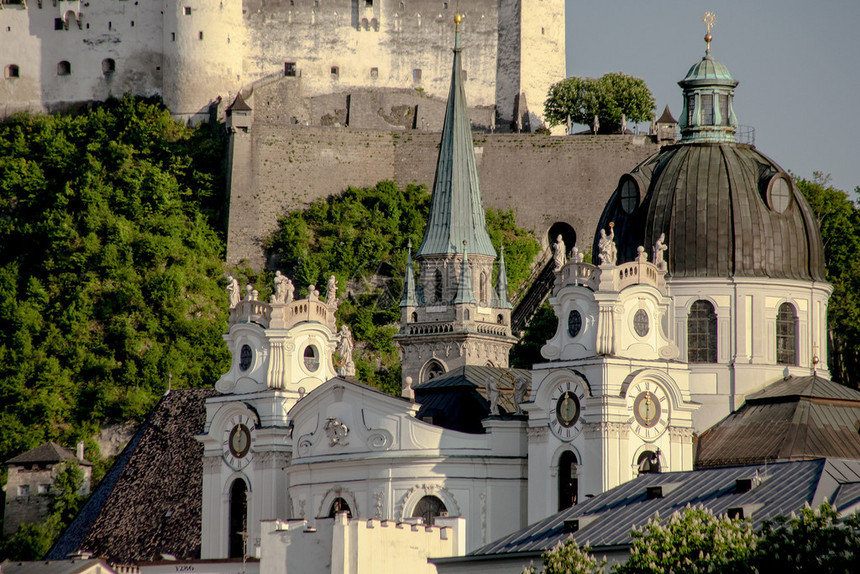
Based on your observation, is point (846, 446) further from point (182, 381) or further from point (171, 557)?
point (182, 381)

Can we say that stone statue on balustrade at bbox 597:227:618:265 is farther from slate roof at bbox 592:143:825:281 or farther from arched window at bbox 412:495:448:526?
arched window at bbox 412:495:448:526

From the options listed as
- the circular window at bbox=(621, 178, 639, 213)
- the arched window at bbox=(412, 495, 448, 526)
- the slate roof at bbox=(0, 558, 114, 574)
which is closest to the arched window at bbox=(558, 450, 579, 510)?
the arched window at bbox=(412, 495, 448, 526)

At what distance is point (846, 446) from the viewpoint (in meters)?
65.3

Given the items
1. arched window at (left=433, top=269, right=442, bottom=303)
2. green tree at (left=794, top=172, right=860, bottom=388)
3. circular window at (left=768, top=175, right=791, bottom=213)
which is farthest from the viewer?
arched window at (left=433, top=269, right=442, bottom=303)

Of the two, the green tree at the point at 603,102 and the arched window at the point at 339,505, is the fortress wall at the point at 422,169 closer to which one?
the green tree at the point at 603,102

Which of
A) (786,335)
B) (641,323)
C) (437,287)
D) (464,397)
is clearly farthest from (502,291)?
(641,323)

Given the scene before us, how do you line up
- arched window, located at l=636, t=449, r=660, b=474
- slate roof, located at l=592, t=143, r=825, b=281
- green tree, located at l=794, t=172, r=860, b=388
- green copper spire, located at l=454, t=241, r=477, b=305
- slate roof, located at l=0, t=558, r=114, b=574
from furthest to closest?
green copper spire, located at l=454, t=241, r=477, b=305 → green tree, located at l=794, t=172, r=860, b=388 → slate roof, located at l=592, t=143, r=825, b=281 → slate roof, located at l=0, t=558, r=114, b=574 → arched window, located at l=636, t=449, r=660, b=474

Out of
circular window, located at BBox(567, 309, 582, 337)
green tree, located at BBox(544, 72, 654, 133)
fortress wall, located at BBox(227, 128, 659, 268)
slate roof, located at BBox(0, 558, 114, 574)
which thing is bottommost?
slate roof, located at BBox(0, 558, 114, 574)

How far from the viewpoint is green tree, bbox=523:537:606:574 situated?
152 feet

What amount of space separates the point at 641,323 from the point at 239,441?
49.1ft

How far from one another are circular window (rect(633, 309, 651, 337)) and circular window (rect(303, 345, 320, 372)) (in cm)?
1274

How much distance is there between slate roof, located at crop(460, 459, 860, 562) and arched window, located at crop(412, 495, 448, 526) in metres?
8.26

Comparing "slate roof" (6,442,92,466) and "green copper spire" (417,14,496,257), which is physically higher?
"green copper spire" (417,14,496,257)

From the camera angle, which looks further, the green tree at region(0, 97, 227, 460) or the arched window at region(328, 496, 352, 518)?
the green tree at region(0, 97, 227, 460)
